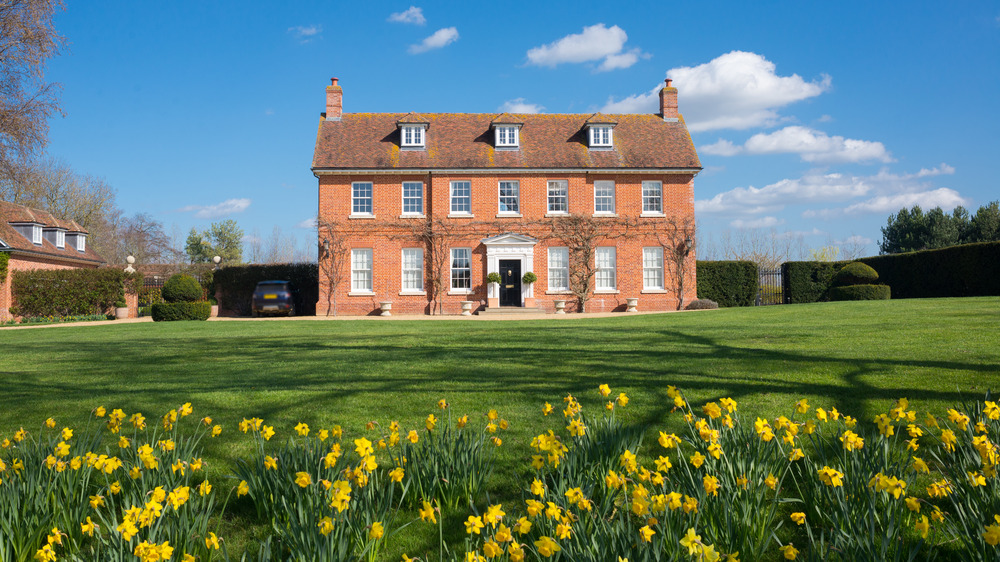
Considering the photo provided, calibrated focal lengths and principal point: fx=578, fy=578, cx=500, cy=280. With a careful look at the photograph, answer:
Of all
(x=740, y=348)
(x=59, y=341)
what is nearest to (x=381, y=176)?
(x=59, y=341)

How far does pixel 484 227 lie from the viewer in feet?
82.3

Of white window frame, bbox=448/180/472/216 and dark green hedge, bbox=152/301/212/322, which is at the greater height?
white window frame, bbox=448/180/472/216

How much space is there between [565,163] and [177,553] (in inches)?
948

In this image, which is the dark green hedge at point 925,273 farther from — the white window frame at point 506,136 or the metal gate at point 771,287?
the white window frame at point 506,136

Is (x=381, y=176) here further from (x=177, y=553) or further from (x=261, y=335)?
(x=177, y=553)

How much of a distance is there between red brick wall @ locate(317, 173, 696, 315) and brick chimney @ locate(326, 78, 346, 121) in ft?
12.6

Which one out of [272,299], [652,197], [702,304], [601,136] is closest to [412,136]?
[601,136]

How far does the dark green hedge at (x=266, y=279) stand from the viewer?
2719 centimetres

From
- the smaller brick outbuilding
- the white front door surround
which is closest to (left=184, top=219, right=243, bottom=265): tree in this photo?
the smaller brick outbuilding

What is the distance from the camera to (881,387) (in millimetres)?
5176

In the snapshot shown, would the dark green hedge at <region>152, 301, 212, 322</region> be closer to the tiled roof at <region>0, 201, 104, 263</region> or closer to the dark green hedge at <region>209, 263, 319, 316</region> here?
the dark green hedge at <region>209, 263, 319, 316</region>

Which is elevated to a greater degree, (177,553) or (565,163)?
(565,163)

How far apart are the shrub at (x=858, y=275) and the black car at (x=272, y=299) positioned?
917 inches

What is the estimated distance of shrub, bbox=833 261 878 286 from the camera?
23.0 meters
